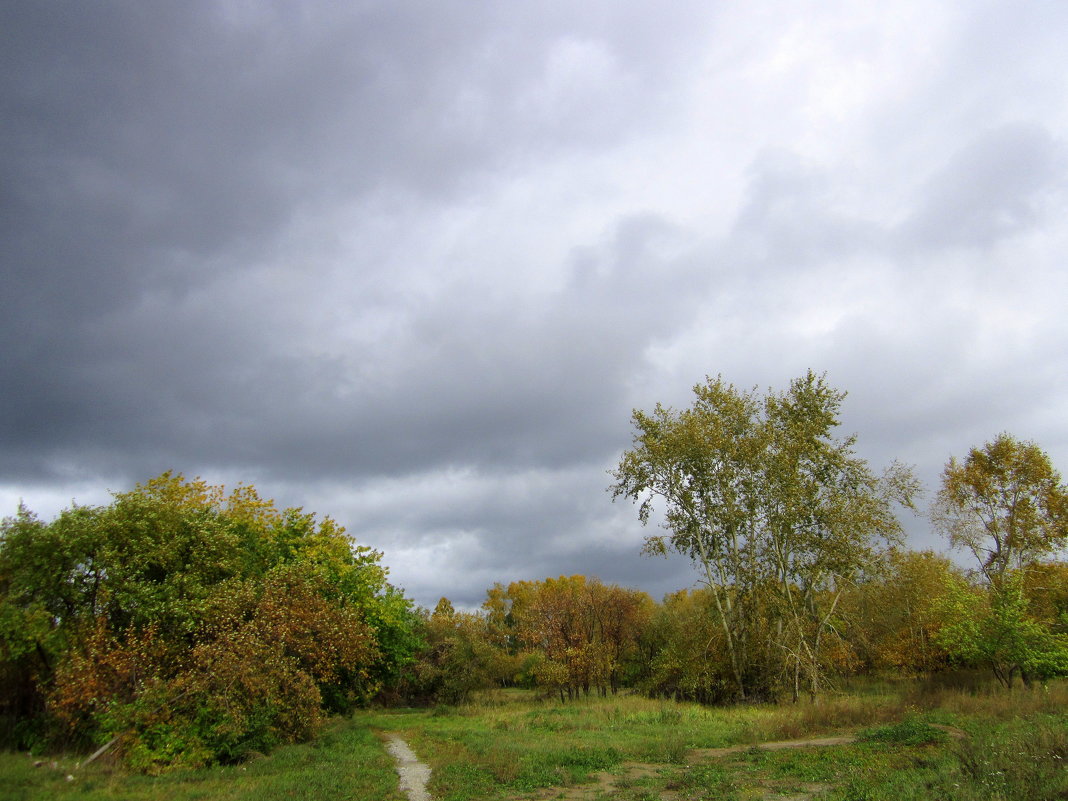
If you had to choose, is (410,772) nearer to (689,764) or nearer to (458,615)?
(689,764)

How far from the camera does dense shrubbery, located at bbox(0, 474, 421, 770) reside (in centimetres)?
1828

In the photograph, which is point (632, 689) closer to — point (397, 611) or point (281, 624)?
point (397, 611)

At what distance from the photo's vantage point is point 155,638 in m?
20.2

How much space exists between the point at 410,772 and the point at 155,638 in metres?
9.16

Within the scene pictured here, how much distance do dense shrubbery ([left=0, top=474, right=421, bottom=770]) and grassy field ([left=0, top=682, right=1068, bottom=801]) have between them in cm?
134

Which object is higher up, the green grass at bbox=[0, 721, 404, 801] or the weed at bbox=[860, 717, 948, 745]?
the green grass at bbox=[0, 721, 404, 801]

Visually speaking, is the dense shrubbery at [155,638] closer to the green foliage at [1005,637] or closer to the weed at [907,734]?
the weed at [907,734]

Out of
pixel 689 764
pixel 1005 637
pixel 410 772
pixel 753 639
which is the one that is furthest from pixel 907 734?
pixel 753 639

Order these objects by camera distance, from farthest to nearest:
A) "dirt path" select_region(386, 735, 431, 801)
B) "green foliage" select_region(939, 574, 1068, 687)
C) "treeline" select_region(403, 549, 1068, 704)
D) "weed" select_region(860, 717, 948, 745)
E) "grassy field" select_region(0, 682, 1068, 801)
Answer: "treeline" select_region(403, 549, 1068, 704), "green foliage" select_region(939, 574, 1068, 687), "weed" select_region(860, 717, 948, 745), "dirt path" select_region(386, 735, 431, 801), "grassy field" select_region(0, 682, 1068, 801)

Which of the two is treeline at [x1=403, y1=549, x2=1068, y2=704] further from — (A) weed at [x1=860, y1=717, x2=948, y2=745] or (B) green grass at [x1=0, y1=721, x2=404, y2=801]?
(B) green grass at [x1=0, y1=721, x2=404, y2=801]

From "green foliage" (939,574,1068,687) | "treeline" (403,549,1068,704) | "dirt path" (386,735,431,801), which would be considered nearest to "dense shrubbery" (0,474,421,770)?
"dirt path" (386,735,431,801)

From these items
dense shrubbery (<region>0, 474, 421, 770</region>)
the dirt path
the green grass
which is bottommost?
the dirt path

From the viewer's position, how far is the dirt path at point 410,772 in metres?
15.0

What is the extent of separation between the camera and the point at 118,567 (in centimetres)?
2009
